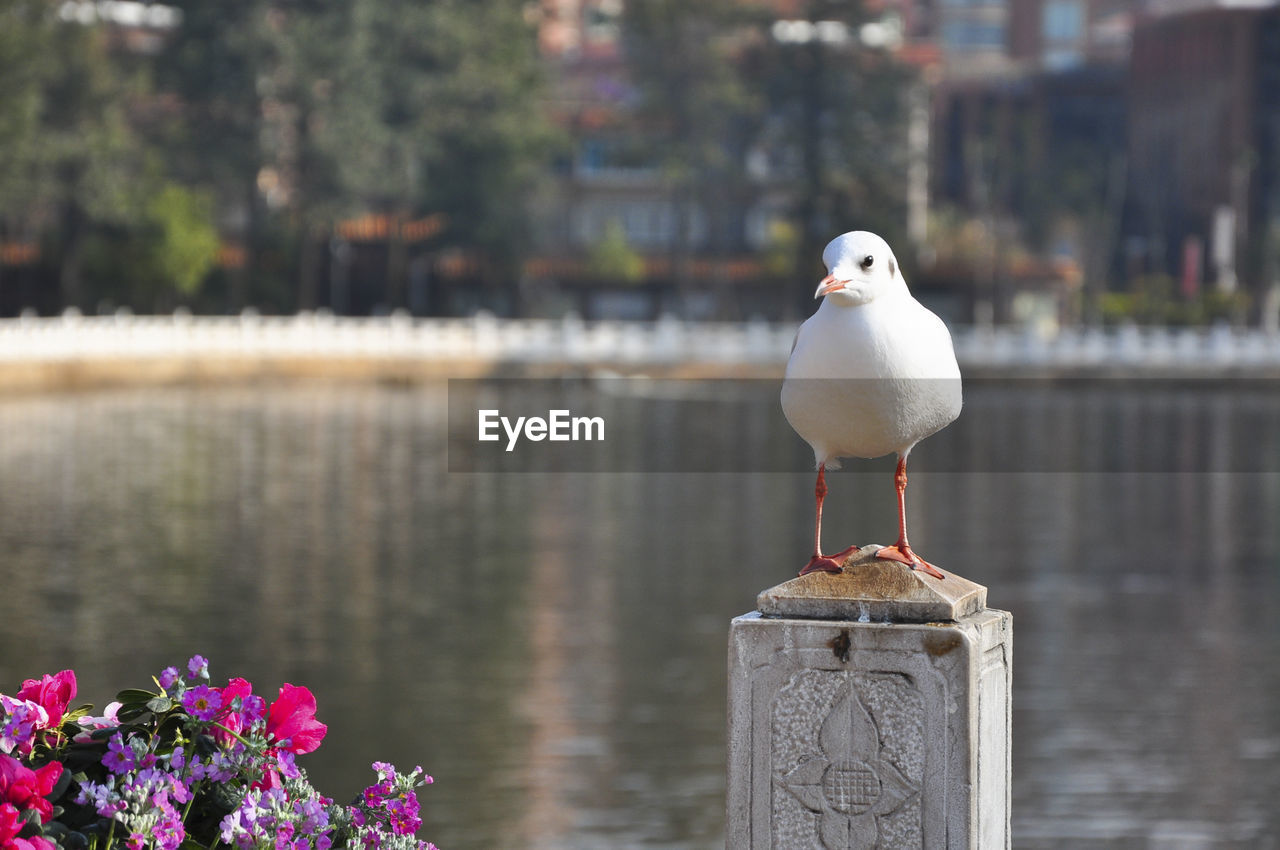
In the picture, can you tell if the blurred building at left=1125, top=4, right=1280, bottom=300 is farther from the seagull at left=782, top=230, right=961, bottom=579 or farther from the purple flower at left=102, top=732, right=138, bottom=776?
the purple flower at left=102, top=732, right=138, bottom=776

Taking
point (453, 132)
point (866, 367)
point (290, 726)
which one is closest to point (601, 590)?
point (866, 367)

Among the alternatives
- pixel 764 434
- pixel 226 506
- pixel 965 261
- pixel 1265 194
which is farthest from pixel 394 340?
pixel 1265 194

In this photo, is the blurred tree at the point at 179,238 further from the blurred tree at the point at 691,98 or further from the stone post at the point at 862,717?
the stone post at the point at 862,717

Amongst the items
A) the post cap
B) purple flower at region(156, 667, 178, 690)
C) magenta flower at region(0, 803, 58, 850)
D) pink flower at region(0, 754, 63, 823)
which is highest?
the post cap

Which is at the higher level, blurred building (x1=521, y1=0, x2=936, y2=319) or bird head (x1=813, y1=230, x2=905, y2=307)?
blurred building (x1=521, y1=0, x2=936, y2=319)

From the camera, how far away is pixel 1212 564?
3538cm

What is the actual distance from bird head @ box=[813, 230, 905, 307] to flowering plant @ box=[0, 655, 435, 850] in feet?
4.54

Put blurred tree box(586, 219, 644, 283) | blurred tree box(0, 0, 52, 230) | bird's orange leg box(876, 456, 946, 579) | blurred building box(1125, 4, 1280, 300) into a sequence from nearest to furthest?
bird's orange leg box(876, 456, 946, 579), blurred tree box(0, 0, 52, 230), blurred tree box(586, 219, 644, 283), blurred building box(1125, 4, 1280, 300)

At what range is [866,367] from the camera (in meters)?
4.62

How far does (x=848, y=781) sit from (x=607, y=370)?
66876mm

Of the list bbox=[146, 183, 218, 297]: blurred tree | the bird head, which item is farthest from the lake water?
the bird head

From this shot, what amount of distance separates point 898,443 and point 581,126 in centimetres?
8356

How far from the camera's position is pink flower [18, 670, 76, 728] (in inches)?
161

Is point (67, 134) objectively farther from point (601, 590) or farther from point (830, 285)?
point (830, 285)
